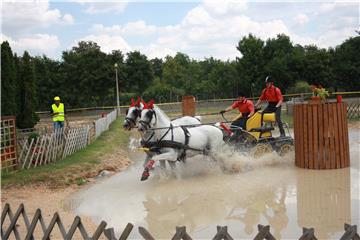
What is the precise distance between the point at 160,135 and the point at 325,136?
3973 millimetres

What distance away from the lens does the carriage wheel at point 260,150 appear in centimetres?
1040

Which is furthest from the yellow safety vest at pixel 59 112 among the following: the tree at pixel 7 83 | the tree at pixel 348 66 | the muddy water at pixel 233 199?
the tree at pixel 348 66

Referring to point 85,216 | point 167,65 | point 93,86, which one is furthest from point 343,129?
point 167,65

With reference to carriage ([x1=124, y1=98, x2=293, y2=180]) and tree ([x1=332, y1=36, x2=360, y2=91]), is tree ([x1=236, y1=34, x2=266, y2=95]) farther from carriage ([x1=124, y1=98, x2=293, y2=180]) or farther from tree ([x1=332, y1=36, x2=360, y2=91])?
carriage ([x1=124, y1=98, x2=293, y2=180])

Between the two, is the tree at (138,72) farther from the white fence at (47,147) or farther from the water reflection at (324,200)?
the water reflection at (324,200)

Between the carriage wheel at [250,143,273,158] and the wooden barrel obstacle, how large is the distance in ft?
3.08

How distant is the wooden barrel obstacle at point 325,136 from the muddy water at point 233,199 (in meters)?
0.31

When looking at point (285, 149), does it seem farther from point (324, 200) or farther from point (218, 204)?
point (218, 204)

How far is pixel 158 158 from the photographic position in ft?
29.6

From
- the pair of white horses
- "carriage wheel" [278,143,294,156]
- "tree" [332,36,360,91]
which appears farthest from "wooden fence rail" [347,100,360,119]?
"tree" [332,36,360,91]

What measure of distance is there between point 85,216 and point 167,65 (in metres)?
51.4

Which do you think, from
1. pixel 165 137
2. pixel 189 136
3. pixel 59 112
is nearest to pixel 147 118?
pixel 165 137

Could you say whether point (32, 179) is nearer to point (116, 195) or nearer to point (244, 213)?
point (116, 195)

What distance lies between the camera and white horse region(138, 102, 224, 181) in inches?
359
